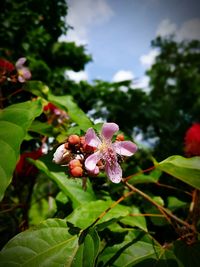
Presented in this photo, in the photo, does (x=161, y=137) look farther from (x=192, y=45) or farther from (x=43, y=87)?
(x=192, y=45)

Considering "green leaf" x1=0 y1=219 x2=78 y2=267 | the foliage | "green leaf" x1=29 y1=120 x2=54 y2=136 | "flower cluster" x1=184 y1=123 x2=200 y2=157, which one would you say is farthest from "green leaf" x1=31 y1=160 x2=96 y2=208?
"flower cluster" x1=184 y1=123 x2=200 y2=157

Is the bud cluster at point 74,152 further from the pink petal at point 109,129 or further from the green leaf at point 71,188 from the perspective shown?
the green leaf at point 71,188

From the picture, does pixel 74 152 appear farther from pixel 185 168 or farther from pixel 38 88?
pixel 38 88

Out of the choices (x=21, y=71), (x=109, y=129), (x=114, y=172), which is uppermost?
(x=21, y=71)

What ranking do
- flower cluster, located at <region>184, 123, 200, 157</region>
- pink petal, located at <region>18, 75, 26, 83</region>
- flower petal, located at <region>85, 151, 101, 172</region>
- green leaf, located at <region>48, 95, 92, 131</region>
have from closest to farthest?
flower petal, located at <region>85, 151, 101, 172</region> → green leaf, located at <region>48, 95, 92, 131</region> → pink petal, located at <region>18, 75, 26, 83</region> → flower cluster, located at <region>184, 123, 200, 157</region>

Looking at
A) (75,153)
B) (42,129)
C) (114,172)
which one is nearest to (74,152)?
(75,153)

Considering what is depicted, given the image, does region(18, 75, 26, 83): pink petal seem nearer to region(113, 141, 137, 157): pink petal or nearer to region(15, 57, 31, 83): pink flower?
region(15, 57, 31, 83): pink flower
